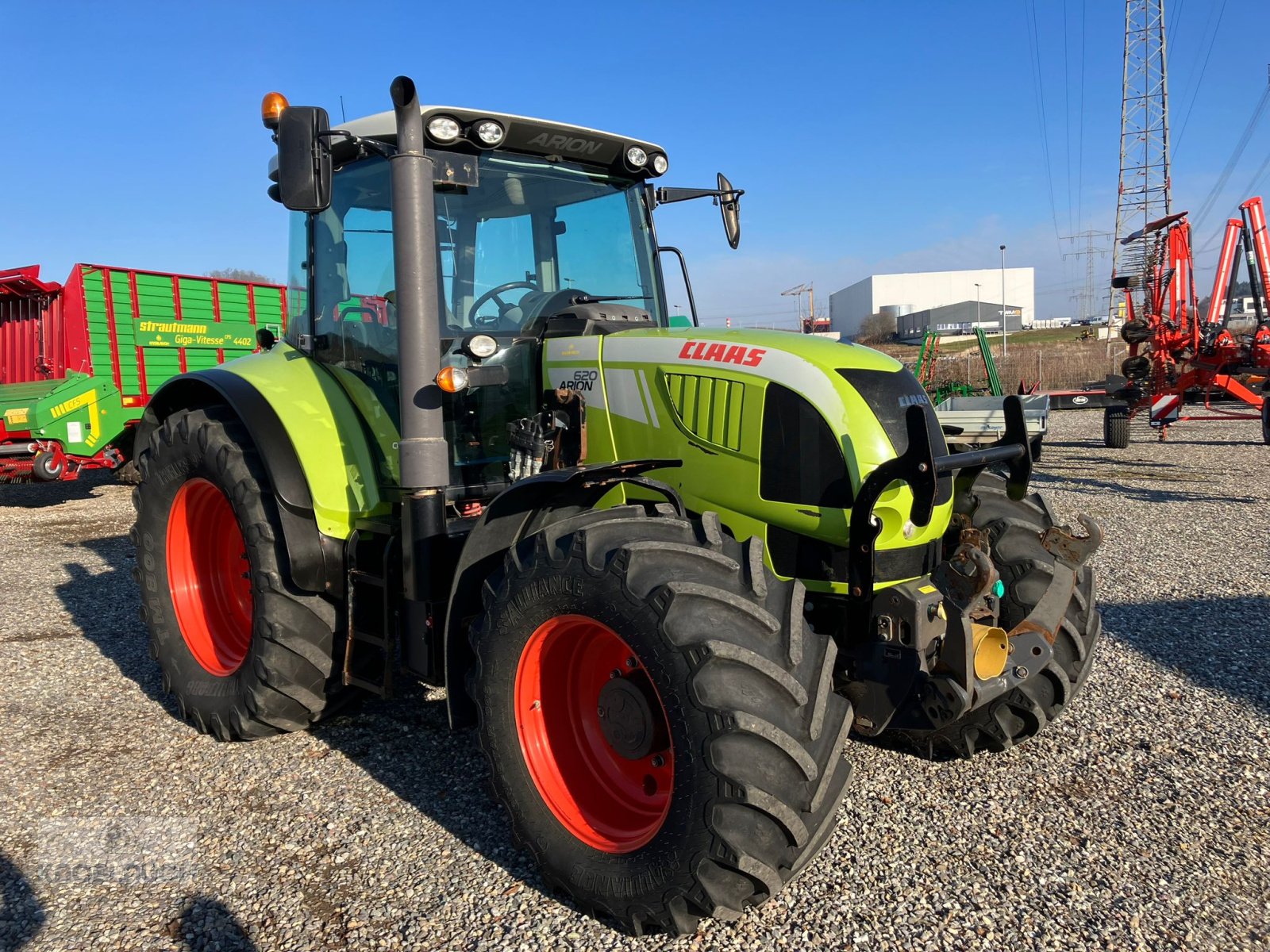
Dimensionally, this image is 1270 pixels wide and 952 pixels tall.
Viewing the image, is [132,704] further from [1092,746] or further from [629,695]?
[1092,746]

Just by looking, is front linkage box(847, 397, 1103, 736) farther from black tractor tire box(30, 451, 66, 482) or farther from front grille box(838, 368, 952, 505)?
black tractor tire box(30, 451, 66, 482)

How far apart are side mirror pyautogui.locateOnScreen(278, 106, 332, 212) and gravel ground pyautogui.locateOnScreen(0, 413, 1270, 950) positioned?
84.8 inches

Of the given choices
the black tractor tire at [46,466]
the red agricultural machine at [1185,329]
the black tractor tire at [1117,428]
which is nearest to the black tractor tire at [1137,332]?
the red agricultural machine at [1185,329]

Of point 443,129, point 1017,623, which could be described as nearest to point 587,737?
point 1017,623

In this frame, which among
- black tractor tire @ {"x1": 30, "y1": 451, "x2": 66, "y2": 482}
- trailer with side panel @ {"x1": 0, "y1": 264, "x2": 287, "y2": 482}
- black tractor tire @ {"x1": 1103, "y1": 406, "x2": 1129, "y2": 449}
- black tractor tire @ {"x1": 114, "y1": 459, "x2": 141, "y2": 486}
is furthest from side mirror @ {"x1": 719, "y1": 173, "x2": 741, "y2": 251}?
black tractor tire @ {"x1": 1103, "y1": 406, "x2": 1129, "y2": 449}

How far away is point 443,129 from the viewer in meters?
3.26

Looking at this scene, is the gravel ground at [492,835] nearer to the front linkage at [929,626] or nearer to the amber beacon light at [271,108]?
the front linkage at [929,626]

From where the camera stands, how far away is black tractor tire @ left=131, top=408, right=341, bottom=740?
11.6 ft

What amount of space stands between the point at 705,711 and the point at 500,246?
7.34ft

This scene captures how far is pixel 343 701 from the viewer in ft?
12.4

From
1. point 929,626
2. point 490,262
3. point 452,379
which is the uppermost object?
point 490,262

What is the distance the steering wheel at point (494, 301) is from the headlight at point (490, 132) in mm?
568

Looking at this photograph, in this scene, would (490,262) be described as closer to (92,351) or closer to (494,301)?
(494,301)

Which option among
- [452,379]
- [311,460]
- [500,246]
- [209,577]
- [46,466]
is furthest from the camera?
[46,466]
